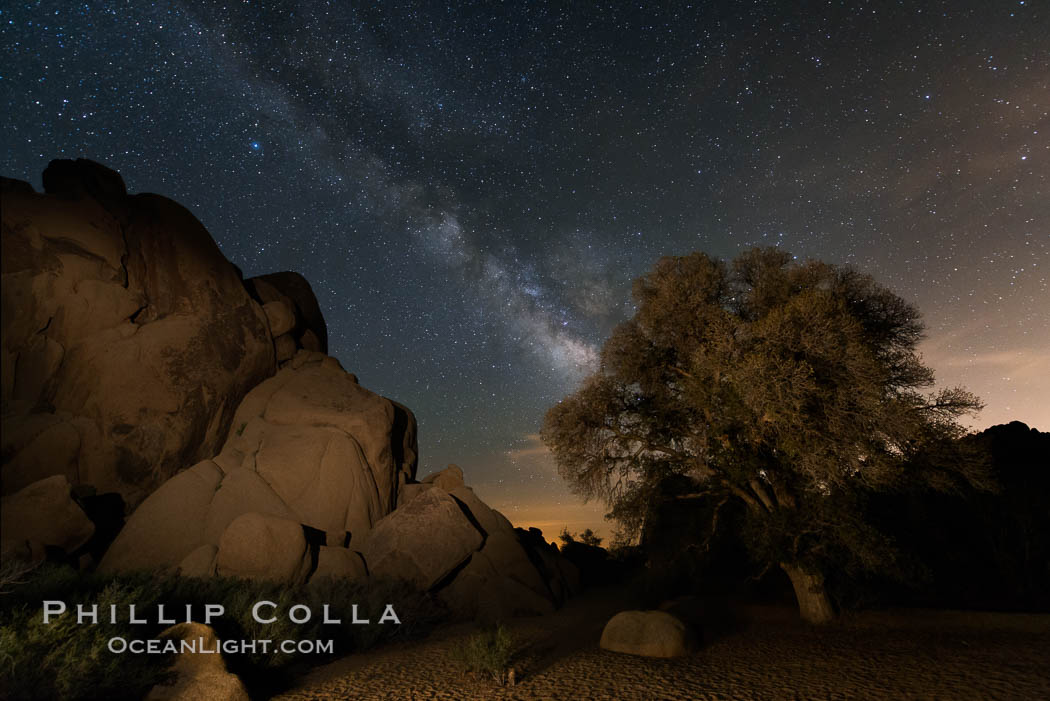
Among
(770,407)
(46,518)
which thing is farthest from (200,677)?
(46,518)

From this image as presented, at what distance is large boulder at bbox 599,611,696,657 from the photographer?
10.8m

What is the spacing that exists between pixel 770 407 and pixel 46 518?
66.9ft

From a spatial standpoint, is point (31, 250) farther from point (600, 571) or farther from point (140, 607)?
point (600, 571)

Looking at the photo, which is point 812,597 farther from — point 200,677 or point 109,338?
Result: point 109,338

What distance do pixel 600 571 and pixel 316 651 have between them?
2469cm

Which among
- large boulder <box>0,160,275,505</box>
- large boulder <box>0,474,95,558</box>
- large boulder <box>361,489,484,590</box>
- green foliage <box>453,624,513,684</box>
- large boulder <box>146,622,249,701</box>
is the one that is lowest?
green foliage <box>453,624,513,684</box>

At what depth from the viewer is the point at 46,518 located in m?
16.1

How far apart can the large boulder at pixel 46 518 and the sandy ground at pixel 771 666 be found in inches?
446

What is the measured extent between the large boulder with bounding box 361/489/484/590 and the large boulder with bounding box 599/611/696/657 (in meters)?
9.01

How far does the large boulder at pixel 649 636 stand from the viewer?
1084 cm

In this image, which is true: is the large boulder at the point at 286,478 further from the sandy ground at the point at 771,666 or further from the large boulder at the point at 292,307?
the sandy ground at the point at 771,666

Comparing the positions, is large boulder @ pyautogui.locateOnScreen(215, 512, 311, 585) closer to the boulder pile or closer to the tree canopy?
the boulder pile

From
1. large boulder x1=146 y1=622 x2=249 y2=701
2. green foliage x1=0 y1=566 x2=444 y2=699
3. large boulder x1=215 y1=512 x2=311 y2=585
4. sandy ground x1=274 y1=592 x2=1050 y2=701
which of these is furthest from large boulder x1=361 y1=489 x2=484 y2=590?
large boulder x1=146 y1=622 x2=249 y2=701

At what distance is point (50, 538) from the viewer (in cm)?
1598
